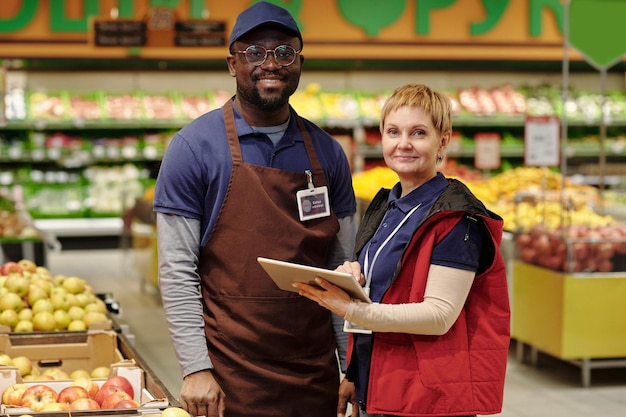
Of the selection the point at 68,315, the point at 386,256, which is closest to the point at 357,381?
the point at 386,256

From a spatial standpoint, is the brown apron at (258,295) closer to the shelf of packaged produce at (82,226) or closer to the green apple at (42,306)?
the green apple at (42,306)

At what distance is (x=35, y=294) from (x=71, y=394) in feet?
4.96

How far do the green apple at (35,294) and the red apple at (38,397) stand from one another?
1.41m

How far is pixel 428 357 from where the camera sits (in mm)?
2283

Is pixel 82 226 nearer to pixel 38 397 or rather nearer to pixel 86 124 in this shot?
pixel 86 124

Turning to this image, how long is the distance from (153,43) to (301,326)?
7.81 meters

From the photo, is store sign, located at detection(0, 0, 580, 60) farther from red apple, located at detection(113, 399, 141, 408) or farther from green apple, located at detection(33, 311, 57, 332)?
red apple, located at detection(113, 399, 141, 408)

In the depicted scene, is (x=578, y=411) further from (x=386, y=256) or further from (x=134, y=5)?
(x=134, y=5)

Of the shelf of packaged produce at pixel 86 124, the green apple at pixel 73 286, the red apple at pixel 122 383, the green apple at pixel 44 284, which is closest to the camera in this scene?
the red apple at pixel 122 383

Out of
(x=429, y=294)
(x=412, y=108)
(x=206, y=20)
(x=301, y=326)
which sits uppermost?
(x=206, y=20)

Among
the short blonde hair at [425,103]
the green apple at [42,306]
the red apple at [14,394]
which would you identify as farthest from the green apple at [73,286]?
the short blonde hair at [425,103]

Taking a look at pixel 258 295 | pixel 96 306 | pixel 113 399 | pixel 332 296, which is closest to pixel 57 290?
pixel 96 306

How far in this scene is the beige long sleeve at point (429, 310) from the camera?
222 centimetres

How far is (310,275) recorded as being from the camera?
7.36ft
